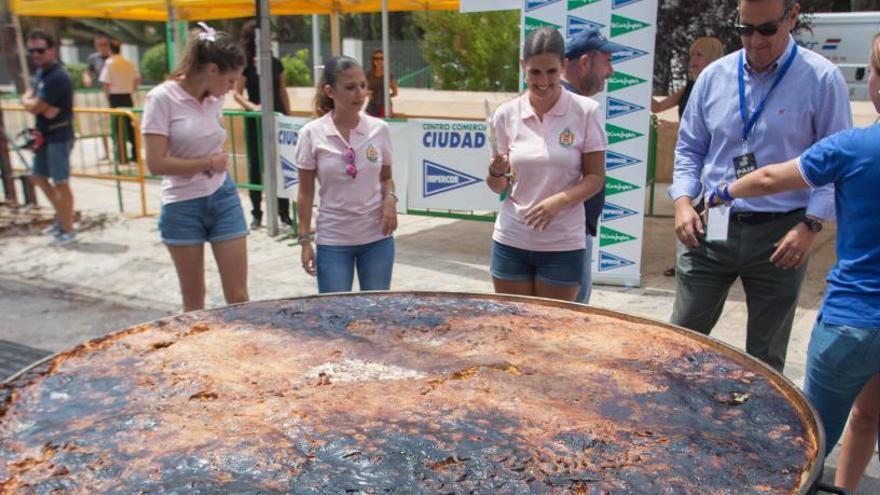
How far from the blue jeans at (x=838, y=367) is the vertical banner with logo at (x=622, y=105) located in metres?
3.31

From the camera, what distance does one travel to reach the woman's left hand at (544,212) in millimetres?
3299

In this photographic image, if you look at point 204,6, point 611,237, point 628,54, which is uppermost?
point 204,6

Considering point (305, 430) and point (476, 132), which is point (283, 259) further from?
point (305, 430)

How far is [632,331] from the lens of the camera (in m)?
2.49

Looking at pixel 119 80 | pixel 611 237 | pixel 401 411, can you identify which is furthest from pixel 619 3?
pixel 119 80

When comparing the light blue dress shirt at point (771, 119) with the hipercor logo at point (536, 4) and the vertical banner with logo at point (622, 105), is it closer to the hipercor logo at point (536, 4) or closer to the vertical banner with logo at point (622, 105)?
the vertical banner with logo at point (622, 105)

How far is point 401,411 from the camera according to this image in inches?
77.2

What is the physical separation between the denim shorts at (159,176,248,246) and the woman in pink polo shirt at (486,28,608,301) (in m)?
1.50

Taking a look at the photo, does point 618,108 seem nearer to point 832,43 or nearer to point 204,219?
point 204,219

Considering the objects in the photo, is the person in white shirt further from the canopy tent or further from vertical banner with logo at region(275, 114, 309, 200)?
vertical banner with logo at region(275, 114, 309, 200)

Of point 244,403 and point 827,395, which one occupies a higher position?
point 244,403

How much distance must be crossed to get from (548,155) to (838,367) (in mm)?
1399

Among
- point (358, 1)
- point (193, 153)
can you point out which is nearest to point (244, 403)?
point (193, 153)

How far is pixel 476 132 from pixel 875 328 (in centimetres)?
458
